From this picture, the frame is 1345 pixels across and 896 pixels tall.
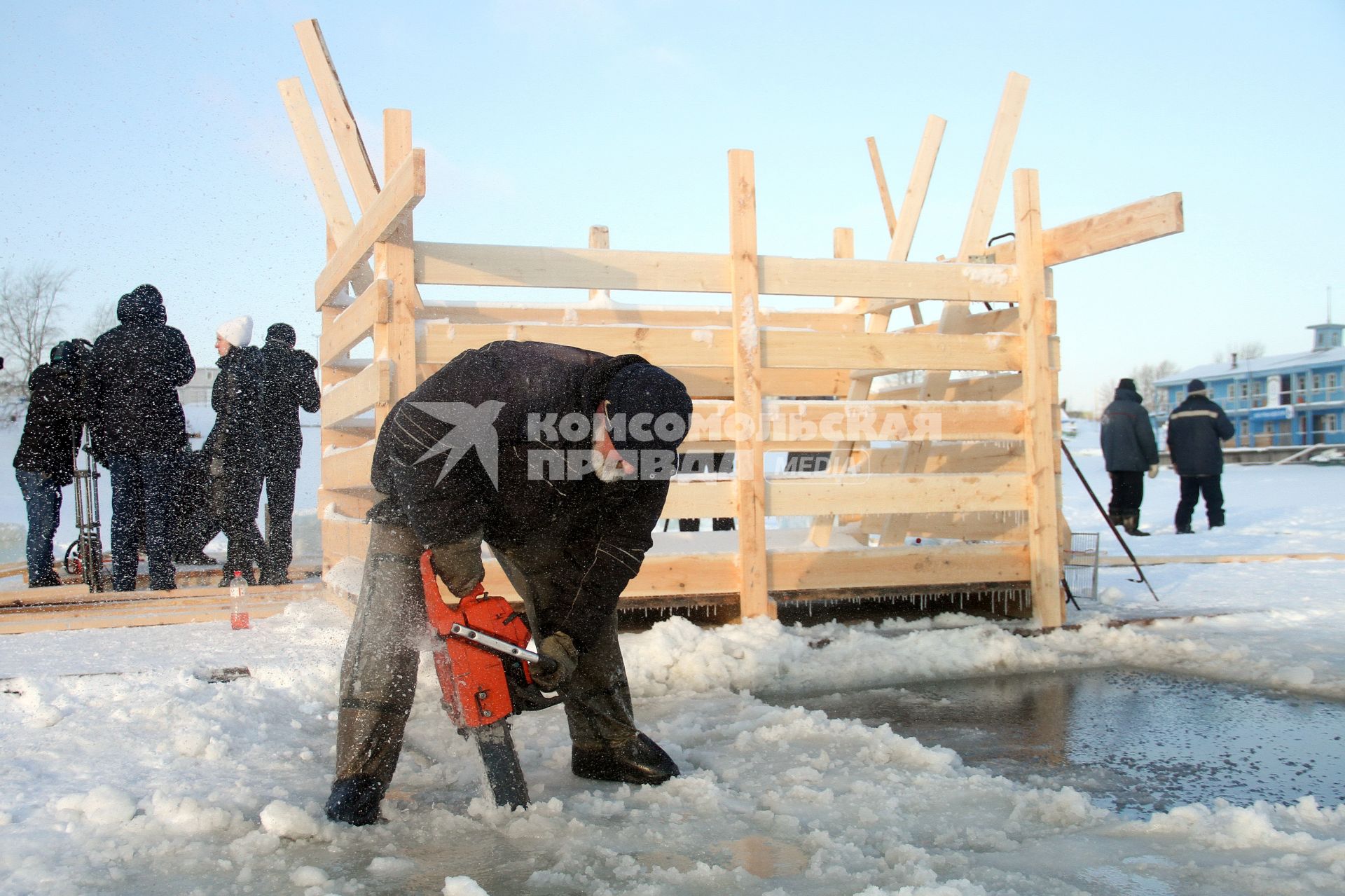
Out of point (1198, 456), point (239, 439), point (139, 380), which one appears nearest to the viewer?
point (139, 380)

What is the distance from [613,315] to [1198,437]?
29.4 ft

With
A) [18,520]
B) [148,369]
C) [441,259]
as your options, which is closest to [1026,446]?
[441,259]

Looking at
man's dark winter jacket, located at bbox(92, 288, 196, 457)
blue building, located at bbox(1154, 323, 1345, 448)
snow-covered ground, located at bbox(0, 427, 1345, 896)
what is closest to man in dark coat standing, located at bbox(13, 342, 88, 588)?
man's dark winter jacket, located at bbox(92, 288, 196, 457)

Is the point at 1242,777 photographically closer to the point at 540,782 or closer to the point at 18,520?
the point at 540,782

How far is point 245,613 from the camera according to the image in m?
5.40

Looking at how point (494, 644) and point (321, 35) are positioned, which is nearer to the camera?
point (494, 644)

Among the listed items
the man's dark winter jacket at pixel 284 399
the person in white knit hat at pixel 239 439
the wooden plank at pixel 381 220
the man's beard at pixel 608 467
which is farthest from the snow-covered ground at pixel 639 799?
the man's dark winter jacket at pixel 284 399

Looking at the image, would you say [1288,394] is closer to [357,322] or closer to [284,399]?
[284,399]

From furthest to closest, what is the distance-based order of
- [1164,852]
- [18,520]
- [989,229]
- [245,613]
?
[18,520]
[989,229]
[245,613]
[1164,852]

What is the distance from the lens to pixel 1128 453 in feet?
37.8

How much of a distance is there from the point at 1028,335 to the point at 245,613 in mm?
4621

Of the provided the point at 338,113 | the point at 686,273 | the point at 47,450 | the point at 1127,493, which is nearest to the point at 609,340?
the point at 686,273

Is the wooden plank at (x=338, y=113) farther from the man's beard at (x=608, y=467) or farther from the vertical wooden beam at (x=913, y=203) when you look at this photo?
the vertical wooden beam at (x=913, y=203)

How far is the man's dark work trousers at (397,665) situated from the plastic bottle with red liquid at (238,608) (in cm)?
274
